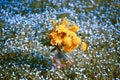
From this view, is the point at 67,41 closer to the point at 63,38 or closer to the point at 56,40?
the point at 63,38

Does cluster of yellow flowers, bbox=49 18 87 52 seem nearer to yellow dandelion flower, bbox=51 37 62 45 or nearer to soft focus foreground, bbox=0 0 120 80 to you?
yellow dandelion flower, bbox=51 37 62 45

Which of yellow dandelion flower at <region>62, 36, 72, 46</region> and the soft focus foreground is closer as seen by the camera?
yellow dandelion flower at <region>62, 36, 72, 46</region>

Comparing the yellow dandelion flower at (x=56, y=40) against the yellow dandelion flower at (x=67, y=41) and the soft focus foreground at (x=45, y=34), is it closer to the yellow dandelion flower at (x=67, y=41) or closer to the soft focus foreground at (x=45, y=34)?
the yellow dandelion flower at (x=67, y=41)

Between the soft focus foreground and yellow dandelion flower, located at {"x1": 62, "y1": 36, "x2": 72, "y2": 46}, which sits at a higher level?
yellow dandelion flower, located at {"x1": 62, "y1": 36, "x2": 72, "y2": 46}

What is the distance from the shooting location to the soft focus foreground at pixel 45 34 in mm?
7863

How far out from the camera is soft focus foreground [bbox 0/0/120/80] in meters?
7.86

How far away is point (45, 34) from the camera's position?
951cm

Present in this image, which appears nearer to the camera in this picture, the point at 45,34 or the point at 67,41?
the point at 67,41

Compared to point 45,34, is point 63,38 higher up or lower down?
higher up

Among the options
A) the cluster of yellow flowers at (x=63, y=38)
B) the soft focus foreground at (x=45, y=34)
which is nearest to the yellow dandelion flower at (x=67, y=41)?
the cluster of yellow flowers at (x=63, y=38)

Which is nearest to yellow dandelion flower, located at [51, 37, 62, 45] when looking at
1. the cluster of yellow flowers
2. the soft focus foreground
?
the cluster of yellow flowers

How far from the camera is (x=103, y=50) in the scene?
8984 mm

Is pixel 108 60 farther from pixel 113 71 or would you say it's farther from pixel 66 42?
pixel 66 42

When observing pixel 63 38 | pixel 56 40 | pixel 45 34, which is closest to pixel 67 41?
pixel 63 38
